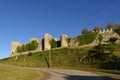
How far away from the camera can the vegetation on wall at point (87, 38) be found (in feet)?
287

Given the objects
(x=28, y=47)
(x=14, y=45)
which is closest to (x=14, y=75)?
(x=28, y=47)

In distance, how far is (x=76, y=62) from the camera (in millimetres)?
70875

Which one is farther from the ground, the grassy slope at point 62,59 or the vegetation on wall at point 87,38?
the vegetation on wall at point 87,38

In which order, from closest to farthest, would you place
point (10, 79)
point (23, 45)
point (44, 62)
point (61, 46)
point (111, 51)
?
point (10, 79) < point (111, 51) < point (44, 62) < point (61, 46) < point (23, 45)

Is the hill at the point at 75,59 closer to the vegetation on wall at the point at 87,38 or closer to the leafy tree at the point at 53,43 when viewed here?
the vegetation on wall at the point at 87,38

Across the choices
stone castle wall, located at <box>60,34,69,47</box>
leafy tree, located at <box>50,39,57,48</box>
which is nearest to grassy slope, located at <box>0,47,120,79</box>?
stone castle wall, located at <box>60,34,69,47</box>

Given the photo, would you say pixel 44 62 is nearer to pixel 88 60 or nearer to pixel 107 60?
pixel 88 60

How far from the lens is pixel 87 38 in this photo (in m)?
88.6

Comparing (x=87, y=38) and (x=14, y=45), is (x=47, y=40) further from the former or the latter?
(x=14, y=45)

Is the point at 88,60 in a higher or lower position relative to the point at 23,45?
lower

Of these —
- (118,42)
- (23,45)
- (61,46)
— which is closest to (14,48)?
(23,45)

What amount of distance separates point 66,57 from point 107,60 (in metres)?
17.3

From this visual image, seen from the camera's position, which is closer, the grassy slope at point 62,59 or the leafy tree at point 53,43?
the grassy slope at point 62,59

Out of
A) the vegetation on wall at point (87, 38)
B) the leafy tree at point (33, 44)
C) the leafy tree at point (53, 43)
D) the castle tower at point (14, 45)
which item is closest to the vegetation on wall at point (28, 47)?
the leafy tree at point (33, 44)
